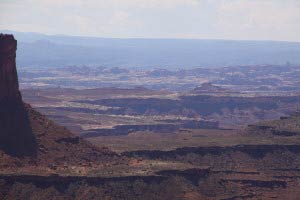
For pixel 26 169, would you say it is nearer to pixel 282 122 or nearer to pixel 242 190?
pixel 242 190

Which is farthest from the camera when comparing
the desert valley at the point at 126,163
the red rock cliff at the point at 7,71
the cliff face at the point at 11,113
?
the red rock cliff at the point at 7,71

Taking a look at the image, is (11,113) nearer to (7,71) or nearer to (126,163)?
(7,71)

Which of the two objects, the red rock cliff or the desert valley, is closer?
the desert valley

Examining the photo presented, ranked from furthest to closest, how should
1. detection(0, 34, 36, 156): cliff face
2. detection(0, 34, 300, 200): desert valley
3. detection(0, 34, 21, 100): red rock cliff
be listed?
detection(0, 34, 21, 100): red rock cliff → detection(0, 34, 36, 156): cliff face → detection(0, 34, 300, 200): desert valley

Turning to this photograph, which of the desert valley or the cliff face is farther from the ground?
the cliff face

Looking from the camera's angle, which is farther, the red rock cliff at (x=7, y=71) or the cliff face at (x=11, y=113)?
the red rock cliff at (x=7, y=71)

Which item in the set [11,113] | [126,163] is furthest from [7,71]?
[126,163]

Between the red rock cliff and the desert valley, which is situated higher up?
the red rock cliff

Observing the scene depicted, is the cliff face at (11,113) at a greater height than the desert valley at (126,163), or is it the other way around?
the cliff face at (11,113)

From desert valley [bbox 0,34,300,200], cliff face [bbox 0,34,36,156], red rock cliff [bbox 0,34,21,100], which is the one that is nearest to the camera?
desert valley [bbox 0,34,300,200]

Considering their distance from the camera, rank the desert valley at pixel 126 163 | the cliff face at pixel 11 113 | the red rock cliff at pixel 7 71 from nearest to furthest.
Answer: the desert valley at pixel 126 163
the cliff face at pixel 11 113
the red rock cliff at pixel 7 71
